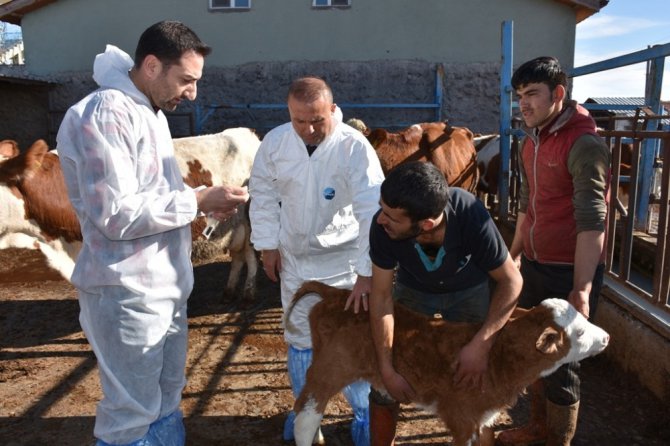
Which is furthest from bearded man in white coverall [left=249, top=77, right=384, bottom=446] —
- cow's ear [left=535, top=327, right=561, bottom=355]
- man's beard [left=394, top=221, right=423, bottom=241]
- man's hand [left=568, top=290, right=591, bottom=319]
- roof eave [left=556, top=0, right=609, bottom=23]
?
roof eave [left=556, top=0, right=609, bottom=23]

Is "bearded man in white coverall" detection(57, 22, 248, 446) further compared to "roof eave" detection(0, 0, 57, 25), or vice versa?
"roof eave" detection(0, 0, 57, 25)

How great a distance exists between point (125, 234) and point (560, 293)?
203cm

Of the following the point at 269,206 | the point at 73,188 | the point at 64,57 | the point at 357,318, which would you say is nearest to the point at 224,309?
the point at 269,206

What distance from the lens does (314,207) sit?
9.05ft

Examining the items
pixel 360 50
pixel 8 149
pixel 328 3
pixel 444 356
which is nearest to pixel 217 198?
pixel 444 356

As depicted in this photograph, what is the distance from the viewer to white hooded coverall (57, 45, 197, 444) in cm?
188

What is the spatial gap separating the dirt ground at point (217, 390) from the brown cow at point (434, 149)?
229 cm

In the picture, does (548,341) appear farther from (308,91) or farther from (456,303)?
(308,91)

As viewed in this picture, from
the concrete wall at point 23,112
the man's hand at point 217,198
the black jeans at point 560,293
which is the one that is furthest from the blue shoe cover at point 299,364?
the concrete wall at point 23,112

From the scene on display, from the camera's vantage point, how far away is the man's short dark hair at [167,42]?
2020 mm

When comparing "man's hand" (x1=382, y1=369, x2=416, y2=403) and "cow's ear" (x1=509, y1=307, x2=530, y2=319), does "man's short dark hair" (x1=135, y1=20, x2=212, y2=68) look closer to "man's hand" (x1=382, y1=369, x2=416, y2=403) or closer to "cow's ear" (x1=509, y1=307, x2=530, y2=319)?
"man's hand" (x1=382, y1=369, x2=416, y2=403)

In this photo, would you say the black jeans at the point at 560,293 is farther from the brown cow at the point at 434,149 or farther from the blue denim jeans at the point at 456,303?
the brown cow at the point at 434,149

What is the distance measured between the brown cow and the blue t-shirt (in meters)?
3.65

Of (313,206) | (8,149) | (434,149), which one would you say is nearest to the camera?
(313,206)
